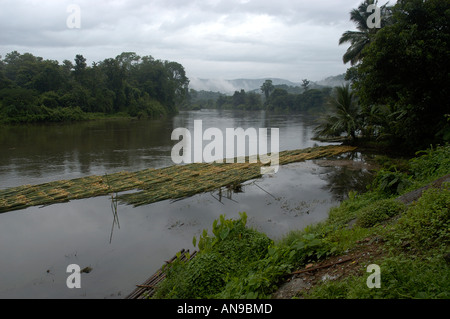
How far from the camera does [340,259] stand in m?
3.21

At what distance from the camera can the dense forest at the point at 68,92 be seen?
27109 millimetres

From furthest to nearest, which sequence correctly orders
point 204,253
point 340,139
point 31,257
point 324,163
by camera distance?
point 340,139 → point 324,163 → point 31,257 → point 204,253

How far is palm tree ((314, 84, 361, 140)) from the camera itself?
14.2m

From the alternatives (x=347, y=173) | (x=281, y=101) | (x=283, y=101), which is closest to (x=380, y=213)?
(x=347, y=173)

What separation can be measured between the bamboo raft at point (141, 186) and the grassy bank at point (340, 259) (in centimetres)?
370

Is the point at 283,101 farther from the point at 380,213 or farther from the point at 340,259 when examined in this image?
the point at 340,259

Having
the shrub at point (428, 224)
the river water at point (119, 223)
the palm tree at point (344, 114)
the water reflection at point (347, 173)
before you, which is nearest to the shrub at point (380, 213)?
the shrub at point (428, 224)

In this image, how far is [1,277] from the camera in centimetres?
437

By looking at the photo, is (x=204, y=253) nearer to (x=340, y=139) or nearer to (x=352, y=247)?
(x=352, y=247)

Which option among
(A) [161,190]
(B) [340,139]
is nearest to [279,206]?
(A) [161,190]

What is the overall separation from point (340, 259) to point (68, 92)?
35.4 meters

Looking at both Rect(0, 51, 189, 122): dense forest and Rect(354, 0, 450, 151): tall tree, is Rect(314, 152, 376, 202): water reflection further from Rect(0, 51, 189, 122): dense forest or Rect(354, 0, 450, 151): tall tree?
Rect(0, 51, 189, 122): dense forest
